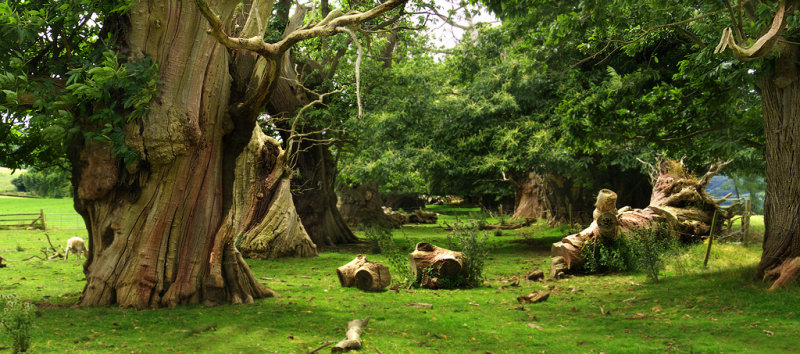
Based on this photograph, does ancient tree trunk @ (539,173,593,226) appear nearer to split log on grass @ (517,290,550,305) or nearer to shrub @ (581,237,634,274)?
shrub @ (581,237,634,274)

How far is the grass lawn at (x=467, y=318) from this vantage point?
20.5 ft

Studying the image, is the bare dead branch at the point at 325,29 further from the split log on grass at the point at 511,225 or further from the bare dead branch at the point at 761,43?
the split log on grass at the point at 511,225

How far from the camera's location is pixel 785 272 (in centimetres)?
845

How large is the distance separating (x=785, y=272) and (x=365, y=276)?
20.5 feet

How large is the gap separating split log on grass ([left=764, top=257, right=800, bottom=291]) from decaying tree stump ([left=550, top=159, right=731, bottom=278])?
3.64 m

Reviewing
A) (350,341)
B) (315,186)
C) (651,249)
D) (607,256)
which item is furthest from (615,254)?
(315,186)

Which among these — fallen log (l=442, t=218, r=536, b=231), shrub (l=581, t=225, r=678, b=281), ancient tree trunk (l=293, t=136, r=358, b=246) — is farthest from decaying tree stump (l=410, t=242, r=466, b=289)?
fallen log (l=442, t=218, r=536, b=231)

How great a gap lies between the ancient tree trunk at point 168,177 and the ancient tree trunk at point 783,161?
24.5 ft

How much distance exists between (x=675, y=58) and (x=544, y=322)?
36.2 ft

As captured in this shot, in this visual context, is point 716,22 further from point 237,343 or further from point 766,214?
point 237,343

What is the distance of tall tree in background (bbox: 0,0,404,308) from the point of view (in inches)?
278

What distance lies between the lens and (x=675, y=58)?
52.2ft

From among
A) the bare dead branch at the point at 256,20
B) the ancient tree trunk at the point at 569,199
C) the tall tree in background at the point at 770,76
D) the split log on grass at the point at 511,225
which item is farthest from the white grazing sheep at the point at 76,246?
the split log on grass at the point at 511,225

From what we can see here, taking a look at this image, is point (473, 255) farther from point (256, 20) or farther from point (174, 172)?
point (256, 20)
